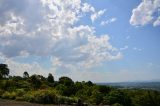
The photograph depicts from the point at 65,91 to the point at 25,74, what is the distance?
54915 mm

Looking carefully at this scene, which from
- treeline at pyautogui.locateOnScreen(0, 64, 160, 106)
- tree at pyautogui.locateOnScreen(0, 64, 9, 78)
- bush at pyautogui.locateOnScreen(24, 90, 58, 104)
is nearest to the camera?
bush at pyautogui.locateOnScreen(24, 90, 58, 104)

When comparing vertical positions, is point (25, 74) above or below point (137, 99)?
above

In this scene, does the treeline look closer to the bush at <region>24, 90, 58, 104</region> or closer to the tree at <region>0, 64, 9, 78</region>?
the bush at <region>24, 90, 58, 104</region>

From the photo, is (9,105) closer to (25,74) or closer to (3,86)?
(3,86)

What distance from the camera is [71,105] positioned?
2755 centimetres

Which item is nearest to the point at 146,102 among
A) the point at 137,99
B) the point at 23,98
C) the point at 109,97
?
the point at 137,99

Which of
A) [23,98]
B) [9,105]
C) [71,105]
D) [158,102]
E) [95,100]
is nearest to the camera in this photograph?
[9,105]

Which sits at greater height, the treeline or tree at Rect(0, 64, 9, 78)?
tree at Rect(0, 64, 9, 78)

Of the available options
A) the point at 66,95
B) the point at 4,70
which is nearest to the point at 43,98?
the point at 66,95

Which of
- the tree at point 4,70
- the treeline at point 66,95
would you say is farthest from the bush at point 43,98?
the tree at point 4,70

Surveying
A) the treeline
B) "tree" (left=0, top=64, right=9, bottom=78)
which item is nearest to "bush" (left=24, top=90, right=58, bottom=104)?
the treeline

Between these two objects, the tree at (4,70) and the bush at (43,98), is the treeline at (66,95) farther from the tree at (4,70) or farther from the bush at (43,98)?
the tree at (4,70)

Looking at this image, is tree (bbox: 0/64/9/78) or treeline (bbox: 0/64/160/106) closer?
treeline (bbox: 0/64/160/106)

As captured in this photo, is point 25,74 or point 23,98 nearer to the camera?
point 23,98
